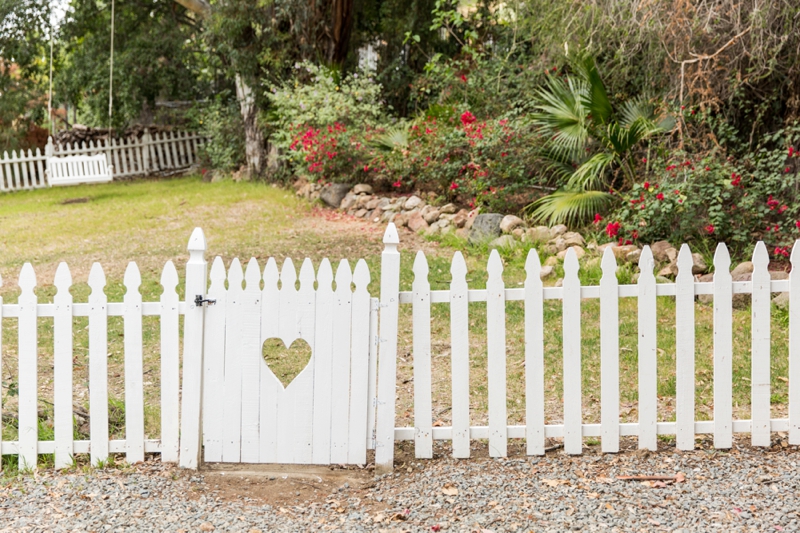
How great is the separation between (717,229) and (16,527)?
6.60m

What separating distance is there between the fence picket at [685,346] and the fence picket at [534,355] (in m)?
0.68

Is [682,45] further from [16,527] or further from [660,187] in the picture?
[16,527]

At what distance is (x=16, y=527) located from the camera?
11.8 feet

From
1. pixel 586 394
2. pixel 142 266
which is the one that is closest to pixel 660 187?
pixel 586 394

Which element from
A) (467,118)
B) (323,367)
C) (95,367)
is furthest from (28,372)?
(467,118)

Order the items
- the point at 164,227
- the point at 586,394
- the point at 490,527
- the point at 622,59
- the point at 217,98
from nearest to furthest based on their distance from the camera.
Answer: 1. the point at 490,527
2. the point at 586,394
3. the point at 622,59
4. the point at 164,227
5. the point at 217,98

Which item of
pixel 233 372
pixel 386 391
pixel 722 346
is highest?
pixel 722 346

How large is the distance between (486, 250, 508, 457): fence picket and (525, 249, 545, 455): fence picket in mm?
120

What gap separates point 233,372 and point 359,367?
609 millimetres

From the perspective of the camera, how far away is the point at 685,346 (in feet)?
13.8

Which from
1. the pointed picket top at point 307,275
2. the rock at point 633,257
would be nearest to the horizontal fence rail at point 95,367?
the pointed picket top at point 307,275

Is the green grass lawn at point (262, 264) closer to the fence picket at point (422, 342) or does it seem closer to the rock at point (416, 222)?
the rock at point (416, 222)

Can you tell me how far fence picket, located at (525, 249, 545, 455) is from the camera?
4.09 metres

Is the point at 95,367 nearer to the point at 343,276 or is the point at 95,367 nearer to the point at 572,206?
the point at 343,276
